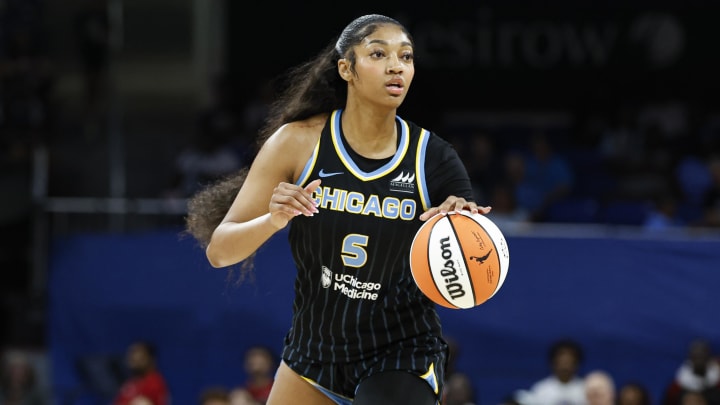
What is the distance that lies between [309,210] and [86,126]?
43.7 feet

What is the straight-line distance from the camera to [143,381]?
468 inches

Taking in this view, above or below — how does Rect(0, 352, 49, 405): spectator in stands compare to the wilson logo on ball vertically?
below

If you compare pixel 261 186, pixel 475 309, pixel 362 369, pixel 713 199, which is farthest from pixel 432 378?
pixel 713 199

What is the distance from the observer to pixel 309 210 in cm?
487

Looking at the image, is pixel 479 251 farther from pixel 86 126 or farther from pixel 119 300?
pixel 86 126

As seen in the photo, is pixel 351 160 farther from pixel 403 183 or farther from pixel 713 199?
pixel 713 199

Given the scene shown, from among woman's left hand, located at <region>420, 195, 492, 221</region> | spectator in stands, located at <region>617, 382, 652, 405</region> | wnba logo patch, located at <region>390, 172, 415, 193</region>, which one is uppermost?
wnba logo patch, located at <region>390, 172, 415, 193</region>

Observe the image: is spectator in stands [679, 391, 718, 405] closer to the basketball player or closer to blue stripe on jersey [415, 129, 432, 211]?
the basketball player

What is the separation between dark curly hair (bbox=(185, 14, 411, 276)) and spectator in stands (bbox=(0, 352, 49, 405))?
7.82 metres

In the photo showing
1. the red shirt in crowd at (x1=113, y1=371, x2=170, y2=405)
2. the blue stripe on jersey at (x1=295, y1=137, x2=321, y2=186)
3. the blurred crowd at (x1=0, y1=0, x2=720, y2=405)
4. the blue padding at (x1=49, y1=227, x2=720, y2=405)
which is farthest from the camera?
the red shirt in crowd at (x1=113, y1=371, x2=170, y2=405)

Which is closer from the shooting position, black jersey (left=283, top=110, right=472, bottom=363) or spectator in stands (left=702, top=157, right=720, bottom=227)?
black jersey (left=283, top=110, right=472, bottom=363)

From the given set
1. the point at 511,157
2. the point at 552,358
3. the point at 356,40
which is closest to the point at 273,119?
the point at 356,40

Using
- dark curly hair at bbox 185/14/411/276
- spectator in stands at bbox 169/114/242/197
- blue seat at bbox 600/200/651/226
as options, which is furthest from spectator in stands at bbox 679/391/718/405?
spectator in stands at bbox 169/114/242/197

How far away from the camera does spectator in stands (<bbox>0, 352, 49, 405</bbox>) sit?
43.1 ft
